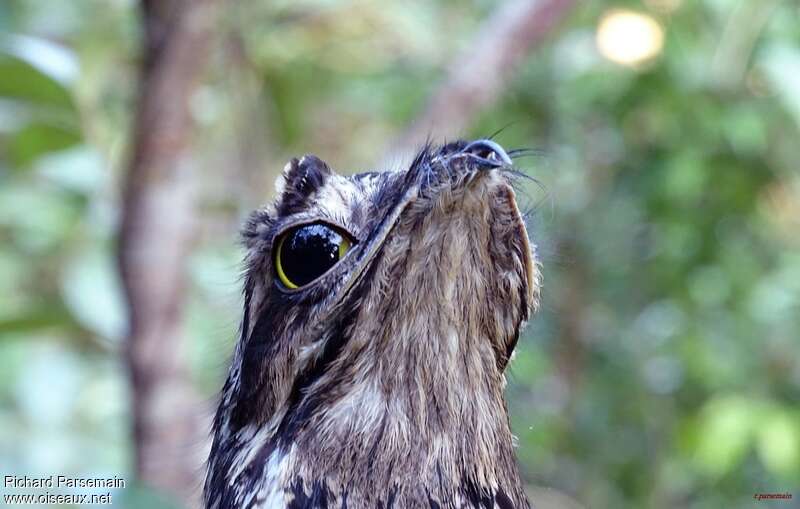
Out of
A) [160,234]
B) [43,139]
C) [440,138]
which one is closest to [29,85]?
[43,139]

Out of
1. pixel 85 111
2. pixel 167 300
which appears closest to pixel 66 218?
pixel 85 111

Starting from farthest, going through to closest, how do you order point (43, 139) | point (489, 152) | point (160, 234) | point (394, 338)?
point (43, 139) → point (160, 234) → point (394, 338) → point (489, 152)

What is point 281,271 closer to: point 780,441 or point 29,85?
point 29,85

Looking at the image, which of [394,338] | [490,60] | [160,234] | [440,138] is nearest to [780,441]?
[490,60]

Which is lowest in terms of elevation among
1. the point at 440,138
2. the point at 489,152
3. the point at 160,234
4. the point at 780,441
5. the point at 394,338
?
the point at 394,338

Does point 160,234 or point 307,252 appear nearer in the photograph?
point 307,252

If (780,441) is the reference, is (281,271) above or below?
below

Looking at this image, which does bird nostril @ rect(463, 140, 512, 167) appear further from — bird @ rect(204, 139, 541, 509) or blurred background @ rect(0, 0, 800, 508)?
blurred background @ rect(0, 0, 800, 508)

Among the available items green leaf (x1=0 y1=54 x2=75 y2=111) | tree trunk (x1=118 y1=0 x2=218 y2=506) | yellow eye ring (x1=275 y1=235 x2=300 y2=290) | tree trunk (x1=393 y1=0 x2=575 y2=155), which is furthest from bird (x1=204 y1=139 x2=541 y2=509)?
tree trunk (x1=393 y1=0 x2=575 y2=155)

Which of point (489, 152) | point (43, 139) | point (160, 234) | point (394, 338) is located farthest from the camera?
point (43, 139)
